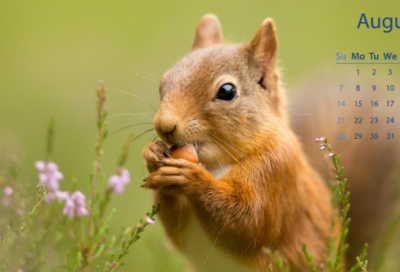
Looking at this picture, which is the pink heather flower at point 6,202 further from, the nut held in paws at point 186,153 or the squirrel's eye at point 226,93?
the squirrel's eye at point 226,93

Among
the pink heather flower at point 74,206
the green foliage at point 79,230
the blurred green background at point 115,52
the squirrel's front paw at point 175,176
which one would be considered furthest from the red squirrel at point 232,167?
the blurred green background at point 115,52

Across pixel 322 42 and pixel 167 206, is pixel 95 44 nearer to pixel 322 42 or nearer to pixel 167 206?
pixel 322 42

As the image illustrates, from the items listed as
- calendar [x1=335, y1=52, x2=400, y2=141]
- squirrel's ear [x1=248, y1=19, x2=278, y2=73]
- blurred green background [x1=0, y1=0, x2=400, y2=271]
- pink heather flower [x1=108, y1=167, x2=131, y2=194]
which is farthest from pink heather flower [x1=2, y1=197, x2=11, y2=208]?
calendar [x1=335, y1=52, x2=400, y2=141]

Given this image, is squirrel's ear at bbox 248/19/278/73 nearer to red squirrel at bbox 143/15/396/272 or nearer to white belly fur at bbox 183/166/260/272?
red squirrel at bbox 143/15/396/272

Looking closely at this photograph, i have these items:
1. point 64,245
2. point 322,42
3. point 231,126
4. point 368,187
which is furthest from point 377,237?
point 322,42

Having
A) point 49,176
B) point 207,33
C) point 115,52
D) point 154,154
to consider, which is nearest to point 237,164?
point 154,154

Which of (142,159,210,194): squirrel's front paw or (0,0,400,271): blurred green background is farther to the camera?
(0,0,400,271): blurred green background
